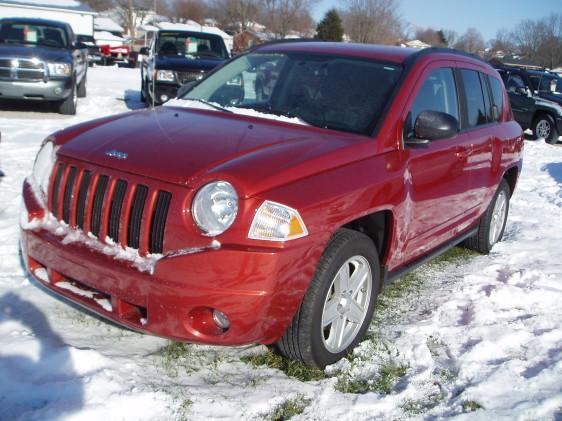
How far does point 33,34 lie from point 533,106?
1180cm

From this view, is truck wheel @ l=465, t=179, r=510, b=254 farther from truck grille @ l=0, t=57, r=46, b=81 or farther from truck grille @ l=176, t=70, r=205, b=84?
truck grille @ l=0, t=57, r=46, b=81

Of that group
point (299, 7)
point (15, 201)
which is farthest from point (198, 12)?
point (15, 201)

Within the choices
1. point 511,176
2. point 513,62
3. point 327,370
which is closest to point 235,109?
point 327,370

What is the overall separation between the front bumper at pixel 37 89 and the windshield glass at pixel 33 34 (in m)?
1.12

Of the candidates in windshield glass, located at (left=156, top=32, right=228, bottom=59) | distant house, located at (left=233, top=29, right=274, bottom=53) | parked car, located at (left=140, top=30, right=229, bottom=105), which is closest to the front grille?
parked car, located at (left=140, top=30, right=229, bottom=105)

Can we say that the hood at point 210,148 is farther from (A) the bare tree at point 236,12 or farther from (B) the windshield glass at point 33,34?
(A) the bare tree at point 236,12

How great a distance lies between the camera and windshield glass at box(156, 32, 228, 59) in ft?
41.2

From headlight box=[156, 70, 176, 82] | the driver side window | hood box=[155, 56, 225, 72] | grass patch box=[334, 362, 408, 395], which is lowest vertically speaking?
grass patch box=[334, 362, 408, 395]

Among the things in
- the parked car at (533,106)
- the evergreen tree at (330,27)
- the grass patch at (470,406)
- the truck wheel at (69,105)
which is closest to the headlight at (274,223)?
the grass patch at (470,406)

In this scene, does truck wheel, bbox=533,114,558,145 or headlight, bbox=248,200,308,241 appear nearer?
headlight, bbox=248,200,308,241

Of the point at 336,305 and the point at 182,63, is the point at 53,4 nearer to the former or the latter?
the point at 182,63

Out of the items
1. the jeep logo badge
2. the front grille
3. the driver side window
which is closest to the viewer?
the jeep logo badge

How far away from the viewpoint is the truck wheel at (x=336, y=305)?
3049 mm

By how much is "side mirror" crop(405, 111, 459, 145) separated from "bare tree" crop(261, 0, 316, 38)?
51385mm
